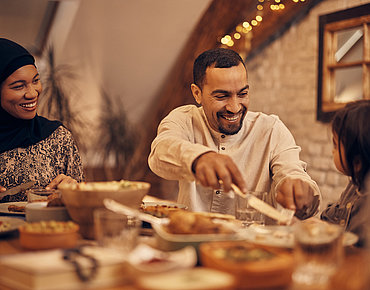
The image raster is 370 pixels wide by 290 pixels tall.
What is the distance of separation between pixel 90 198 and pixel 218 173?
1.19 feet

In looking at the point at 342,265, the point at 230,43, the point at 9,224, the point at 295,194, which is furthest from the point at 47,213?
the point at 230,43

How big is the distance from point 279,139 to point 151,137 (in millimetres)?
3352

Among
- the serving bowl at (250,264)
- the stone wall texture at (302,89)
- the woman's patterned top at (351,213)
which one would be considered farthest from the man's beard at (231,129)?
the stone wall texture at (302,89)

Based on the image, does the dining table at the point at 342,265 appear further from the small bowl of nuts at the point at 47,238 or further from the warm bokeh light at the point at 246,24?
the warm bokeh light at the point at 246,24

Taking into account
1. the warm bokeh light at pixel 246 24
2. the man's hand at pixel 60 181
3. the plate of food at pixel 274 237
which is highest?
the warm bokeh light at pixel 246 24

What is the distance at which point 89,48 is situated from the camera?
5.04 metres

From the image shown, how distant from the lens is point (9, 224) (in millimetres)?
1544

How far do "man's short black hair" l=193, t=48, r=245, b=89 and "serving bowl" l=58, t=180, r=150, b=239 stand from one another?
0.86 metres

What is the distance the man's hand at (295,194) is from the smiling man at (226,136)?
0.18m

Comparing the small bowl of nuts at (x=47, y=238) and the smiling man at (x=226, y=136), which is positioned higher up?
the smiling man at (x=226, y=136)

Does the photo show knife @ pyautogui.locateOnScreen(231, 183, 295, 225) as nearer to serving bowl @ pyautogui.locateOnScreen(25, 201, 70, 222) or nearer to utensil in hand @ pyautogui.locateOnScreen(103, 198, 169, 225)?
utensil in hand @ pyautogui.locateOnScreen(103, 198, 169, 225)

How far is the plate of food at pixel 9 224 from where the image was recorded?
4.83 feet

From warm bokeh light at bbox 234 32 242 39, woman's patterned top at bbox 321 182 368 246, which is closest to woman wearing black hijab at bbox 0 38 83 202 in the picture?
woman's patterned top at bbox 321 182 368 246

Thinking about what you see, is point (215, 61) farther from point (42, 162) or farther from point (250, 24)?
point (250, 24)
